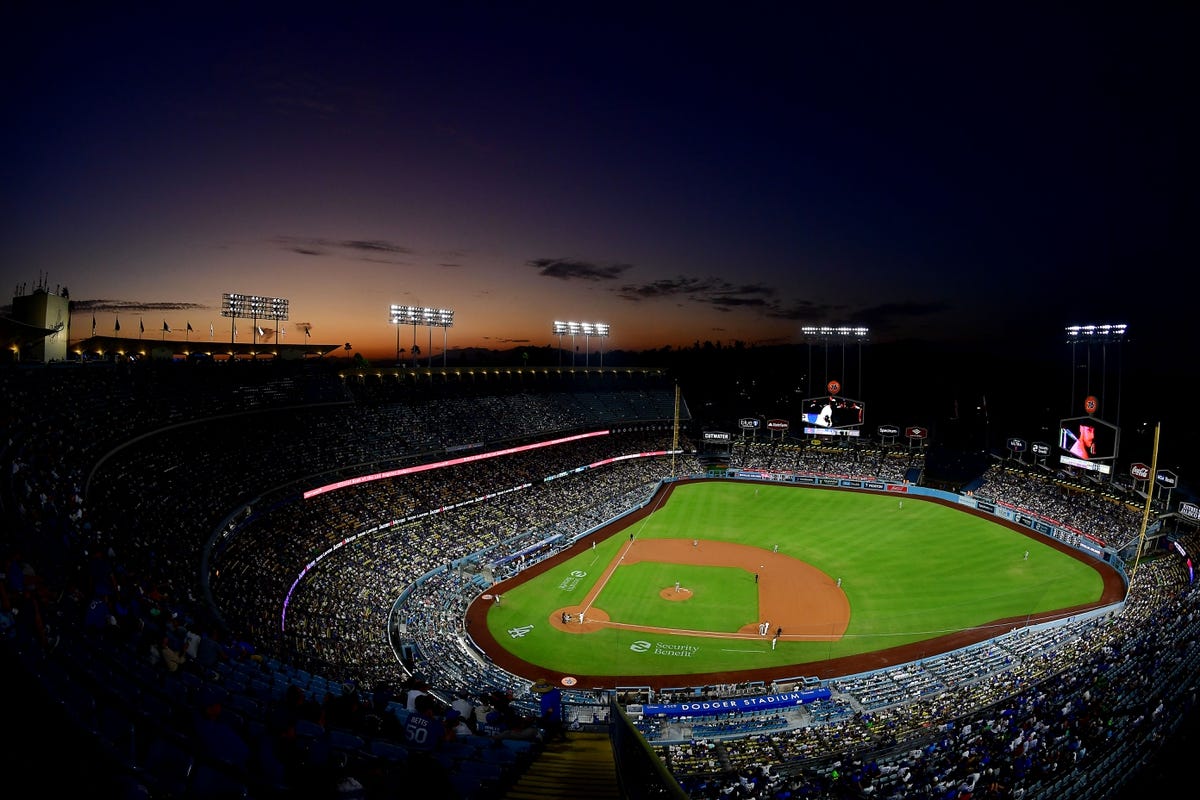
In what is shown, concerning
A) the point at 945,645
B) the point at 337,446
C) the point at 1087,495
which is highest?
the point at 337,446

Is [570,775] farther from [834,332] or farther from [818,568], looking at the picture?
[834,332]

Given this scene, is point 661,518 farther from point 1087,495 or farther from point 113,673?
point 113,673

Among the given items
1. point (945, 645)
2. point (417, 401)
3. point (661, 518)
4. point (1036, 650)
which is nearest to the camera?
point (1036, 650)

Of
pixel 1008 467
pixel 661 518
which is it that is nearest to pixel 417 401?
pixel 661 518

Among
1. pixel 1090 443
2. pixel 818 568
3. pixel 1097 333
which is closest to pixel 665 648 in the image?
pixel 818 568

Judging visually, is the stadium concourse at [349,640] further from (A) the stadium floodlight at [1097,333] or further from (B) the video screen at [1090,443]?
(A) the stadium floodlight at [1097,333]

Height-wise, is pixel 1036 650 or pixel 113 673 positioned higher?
pixel 113 673
